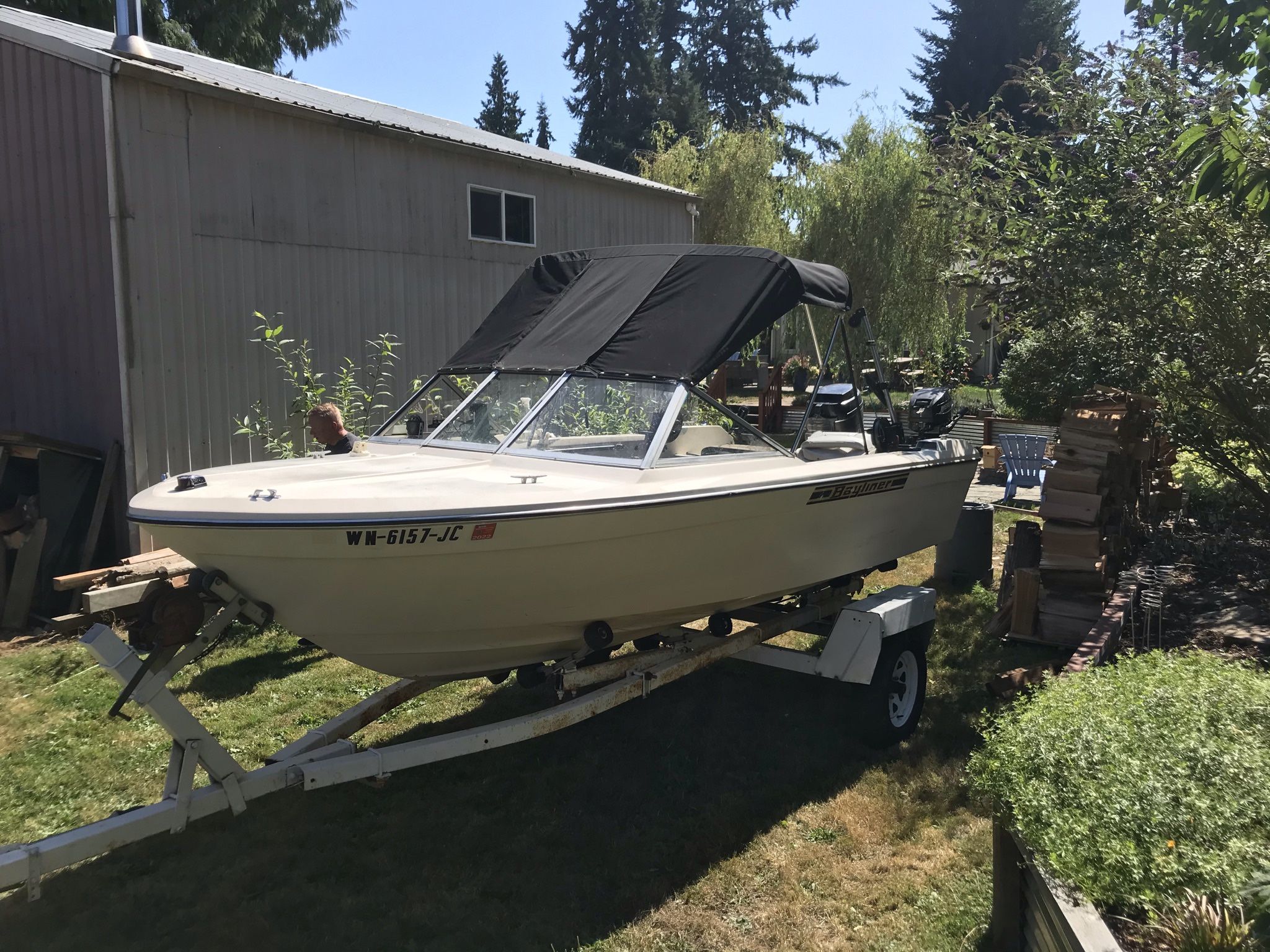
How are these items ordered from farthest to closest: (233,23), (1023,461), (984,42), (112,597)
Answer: (984,42) < (233,23) < (1023,461) < (112,597)

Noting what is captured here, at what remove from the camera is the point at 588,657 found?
4.38 metres

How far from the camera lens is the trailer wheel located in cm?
471

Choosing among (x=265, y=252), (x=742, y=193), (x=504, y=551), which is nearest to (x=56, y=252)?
(x=265, y=252)

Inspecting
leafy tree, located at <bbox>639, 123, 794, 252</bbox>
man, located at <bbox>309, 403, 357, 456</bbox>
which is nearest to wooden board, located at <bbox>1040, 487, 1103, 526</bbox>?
man, located at <bbox>309, 403, 357, 456</bbox>

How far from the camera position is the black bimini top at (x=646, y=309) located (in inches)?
176

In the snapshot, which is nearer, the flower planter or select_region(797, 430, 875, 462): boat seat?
the flower planter

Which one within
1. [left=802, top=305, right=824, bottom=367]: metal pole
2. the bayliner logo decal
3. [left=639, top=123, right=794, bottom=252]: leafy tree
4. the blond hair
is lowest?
the bayliner logo decal

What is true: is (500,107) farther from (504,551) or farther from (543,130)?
(504,551)

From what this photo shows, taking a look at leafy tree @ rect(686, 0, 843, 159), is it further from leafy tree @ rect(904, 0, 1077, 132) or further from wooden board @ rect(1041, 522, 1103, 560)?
wooden board @ rect(1041, 522, 1103, 560)

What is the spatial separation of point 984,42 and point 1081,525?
112 ft

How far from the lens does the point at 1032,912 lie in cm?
278

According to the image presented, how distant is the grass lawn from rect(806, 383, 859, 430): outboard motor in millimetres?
1559

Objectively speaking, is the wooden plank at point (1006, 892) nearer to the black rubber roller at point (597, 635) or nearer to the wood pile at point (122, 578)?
the black rubber roller at point (597, 635)

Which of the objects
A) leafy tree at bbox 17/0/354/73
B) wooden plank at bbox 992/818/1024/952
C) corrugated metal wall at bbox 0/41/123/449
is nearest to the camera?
wooden plank at bbox 992/818/1024/952
